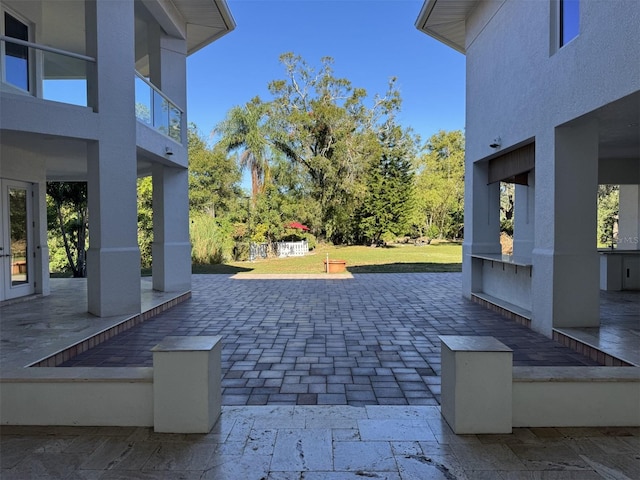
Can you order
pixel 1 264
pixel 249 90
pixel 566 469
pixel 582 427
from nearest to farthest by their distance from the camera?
pixel 566 469 < pixel 582 427 < pixel 1 264 < pixel 249 90

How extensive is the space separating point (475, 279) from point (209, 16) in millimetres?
8254

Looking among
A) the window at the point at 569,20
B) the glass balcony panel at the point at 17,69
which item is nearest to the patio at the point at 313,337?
the glass balcony panel at the point at 17,69

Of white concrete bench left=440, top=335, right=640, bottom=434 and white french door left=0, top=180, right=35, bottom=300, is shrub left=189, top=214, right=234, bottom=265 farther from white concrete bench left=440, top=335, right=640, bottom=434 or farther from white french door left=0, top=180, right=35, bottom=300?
white concrete bench left=440, top=335, right=640, bottom=434

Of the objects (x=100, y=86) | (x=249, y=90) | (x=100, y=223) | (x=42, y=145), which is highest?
(x=249, y=90)

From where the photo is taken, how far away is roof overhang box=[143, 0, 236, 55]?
8320 mm

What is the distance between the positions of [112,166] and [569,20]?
693 cm

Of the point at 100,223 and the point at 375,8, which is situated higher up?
the point at 375,8

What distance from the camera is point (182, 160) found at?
9.38 metres

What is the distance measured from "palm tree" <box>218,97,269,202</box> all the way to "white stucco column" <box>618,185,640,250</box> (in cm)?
1854

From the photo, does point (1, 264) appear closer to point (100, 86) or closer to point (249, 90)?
point (100, 86)

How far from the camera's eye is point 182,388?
2902 mm

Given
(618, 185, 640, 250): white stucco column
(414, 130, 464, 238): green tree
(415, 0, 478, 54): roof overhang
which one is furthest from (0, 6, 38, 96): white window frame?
(414, 130, 464, 238): green tree

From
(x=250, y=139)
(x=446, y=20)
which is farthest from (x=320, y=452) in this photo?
(x=250, y=139)

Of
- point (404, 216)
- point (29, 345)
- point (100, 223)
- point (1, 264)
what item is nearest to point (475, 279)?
point (100, 223)
